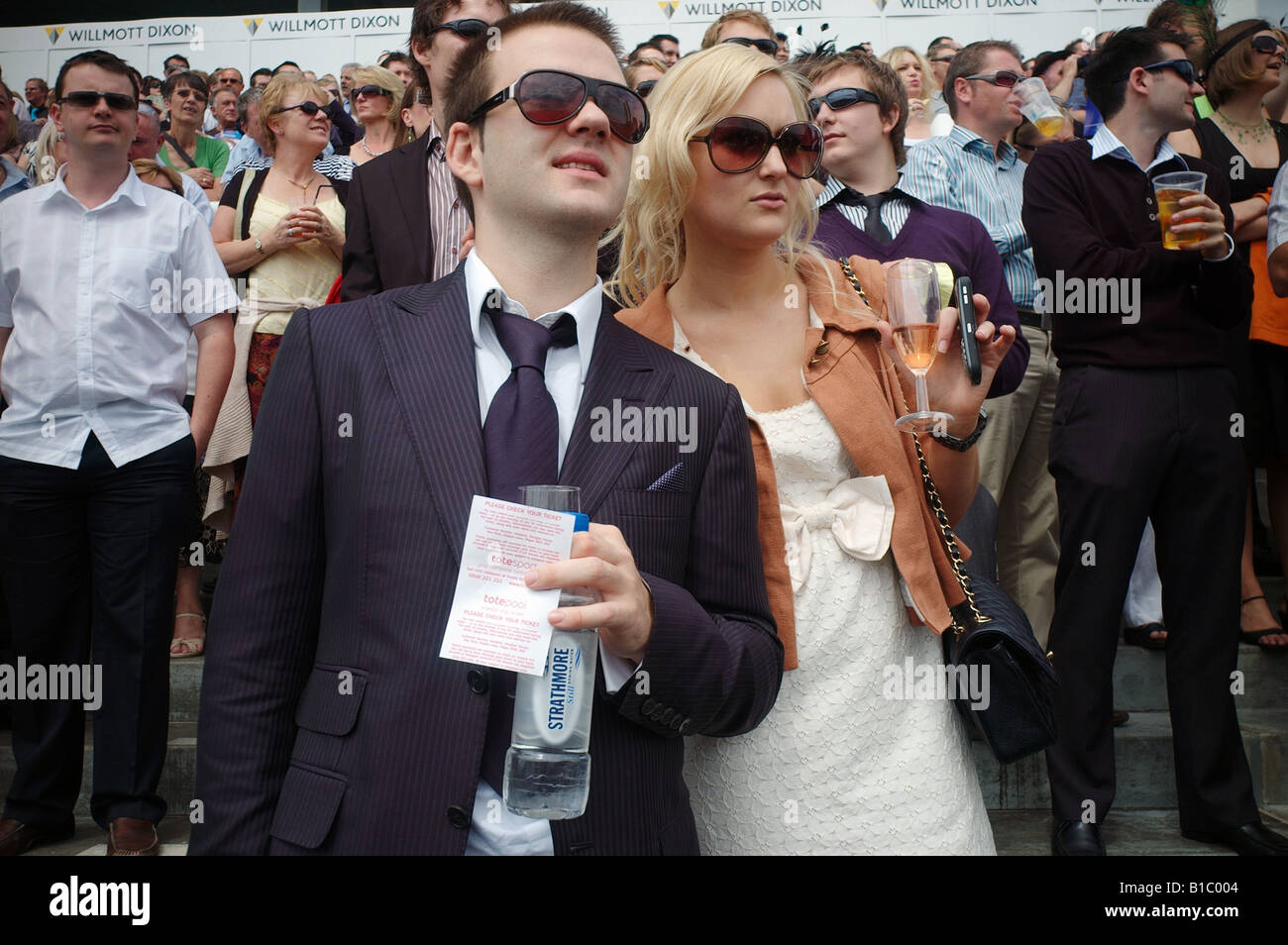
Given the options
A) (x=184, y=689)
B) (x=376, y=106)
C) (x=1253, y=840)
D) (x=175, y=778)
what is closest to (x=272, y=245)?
(x=184, y=689)

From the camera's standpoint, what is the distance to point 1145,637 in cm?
530

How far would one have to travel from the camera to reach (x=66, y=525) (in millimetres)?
4207

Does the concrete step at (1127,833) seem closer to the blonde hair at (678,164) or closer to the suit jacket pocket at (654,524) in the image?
the blonde hair at (678,164)

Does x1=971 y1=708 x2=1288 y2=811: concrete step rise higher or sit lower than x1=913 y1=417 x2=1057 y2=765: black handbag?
lower

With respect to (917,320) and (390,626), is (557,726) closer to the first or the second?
(390,626)

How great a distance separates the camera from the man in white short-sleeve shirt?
414 cm

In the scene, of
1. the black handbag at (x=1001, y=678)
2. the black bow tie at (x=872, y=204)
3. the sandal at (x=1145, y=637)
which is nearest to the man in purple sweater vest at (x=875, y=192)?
the black bow tie at (x=872, y=204)

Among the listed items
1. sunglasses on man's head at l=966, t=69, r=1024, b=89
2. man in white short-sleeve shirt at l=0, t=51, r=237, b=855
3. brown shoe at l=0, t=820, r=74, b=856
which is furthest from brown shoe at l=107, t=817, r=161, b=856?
sunglasses on man's head at l=966, t=69, r=1024, b=89

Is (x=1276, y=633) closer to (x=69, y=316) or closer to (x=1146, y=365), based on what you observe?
(x=1146, y=365)

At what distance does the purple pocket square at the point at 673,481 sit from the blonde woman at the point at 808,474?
0.42 m

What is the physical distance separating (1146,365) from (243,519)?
136 inches

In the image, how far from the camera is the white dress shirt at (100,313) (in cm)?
419

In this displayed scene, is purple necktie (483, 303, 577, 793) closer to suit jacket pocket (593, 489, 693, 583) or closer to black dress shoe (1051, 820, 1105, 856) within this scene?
suit jacket pocket (593, 489, 693, 583)
